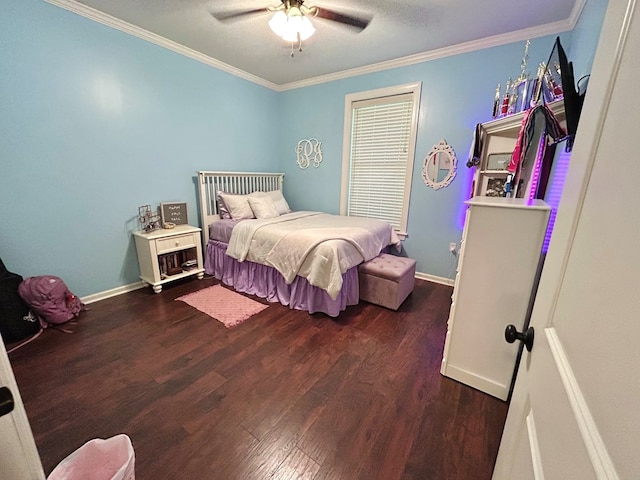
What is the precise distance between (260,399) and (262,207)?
2422 millimetres

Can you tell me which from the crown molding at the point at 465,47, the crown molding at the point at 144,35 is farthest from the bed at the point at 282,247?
the crown molding at the point at 465,47

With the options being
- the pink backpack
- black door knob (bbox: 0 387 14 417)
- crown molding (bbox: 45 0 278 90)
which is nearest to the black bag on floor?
the pink backpack

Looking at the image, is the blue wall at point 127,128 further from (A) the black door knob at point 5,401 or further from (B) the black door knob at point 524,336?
(A) the black door knob at point 5,401

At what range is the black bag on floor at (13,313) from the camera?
198 centimetres

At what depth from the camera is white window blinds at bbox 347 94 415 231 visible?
3.40m

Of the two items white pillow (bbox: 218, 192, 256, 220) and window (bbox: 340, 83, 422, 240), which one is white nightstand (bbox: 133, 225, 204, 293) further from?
window (bbox: 340, 83, 422, 240)

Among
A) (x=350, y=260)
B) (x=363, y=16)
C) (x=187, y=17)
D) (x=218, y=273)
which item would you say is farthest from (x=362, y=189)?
(x=187, y=17)

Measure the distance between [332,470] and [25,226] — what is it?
2.96m

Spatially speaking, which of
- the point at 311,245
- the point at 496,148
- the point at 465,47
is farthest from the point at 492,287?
the point at 465,47

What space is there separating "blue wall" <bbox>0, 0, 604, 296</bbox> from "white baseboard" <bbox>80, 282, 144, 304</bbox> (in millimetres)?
51

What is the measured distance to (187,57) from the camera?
3.06 m

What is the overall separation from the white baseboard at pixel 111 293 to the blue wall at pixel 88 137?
0.06 m

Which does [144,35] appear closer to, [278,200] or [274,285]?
[278,200]

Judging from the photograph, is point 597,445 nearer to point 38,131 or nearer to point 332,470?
point 332,470
